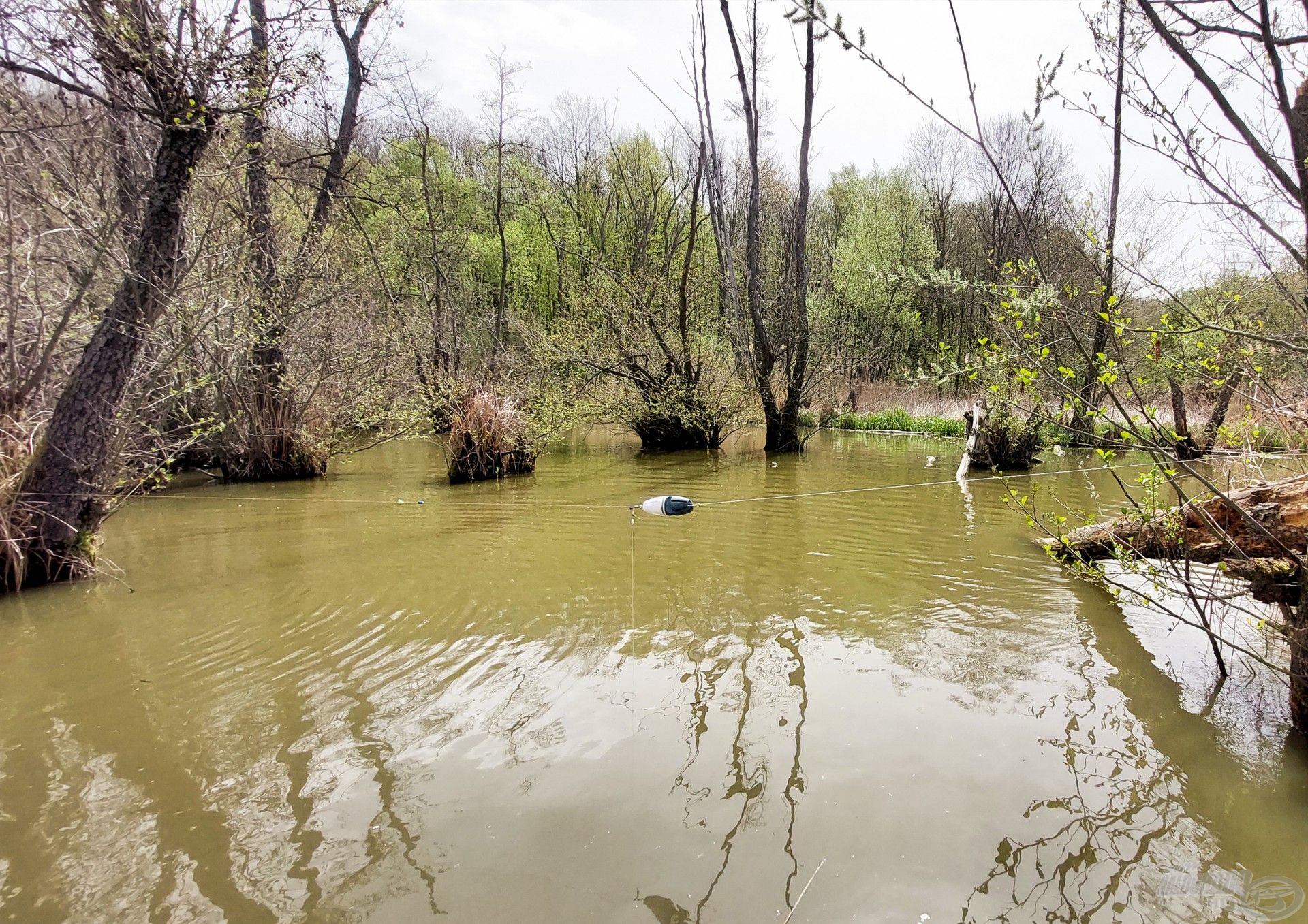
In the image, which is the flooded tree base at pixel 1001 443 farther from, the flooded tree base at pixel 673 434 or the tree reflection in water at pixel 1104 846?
the tree reflection in water at pixel 1104 846

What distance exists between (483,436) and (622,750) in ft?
27.0

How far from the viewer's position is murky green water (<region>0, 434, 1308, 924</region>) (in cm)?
218

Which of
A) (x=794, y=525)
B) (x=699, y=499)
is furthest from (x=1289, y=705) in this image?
(x=699, y=499)

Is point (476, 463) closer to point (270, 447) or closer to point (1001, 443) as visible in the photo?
point (270, 447)

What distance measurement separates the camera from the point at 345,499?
9.06 meters

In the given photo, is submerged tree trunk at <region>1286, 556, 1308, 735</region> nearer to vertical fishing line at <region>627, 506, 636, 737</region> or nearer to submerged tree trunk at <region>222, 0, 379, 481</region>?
vertical fishing line at <region>627, 506, 636, 737</region>

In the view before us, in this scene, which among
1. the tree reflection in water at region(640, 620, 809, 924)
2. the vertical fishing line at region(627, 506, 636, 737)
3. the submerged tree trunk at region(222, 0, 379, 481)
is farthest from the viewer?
the submerged tree trunk at region(222, 0, 379, 481)

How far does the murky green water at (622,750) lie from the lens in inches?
85.9

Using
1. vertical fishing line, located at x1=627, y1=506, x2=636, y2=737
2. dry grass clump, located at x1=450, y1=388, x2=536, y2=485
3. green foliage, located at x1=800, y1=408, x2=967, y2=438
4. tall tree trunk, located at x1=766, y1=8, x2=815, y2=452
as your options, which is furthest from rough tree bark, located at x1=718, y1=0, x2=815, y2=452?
vertical fishing line, located at x1=627, y1=506, x2=636, y2=737

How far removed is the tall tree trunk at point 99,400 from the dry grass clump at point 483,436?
5.07 meters

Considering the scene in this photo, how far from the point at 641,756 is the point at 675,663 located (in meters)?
0.97

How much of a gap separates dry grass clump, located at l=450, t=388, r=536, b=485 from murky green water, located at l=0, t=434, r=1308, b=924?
188 inches

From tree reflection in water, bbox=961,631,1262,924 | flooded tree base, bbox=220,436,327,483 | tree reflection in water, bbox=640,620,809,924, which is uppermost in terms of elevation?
flooded tree base, bbox=220,436,327,483

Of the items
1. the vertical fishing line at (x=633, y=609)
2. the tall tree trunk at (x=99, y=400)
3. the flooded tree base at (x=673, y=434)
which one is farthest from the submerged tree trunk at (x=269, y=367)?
the flooded tree base at (x=673, y=434)
